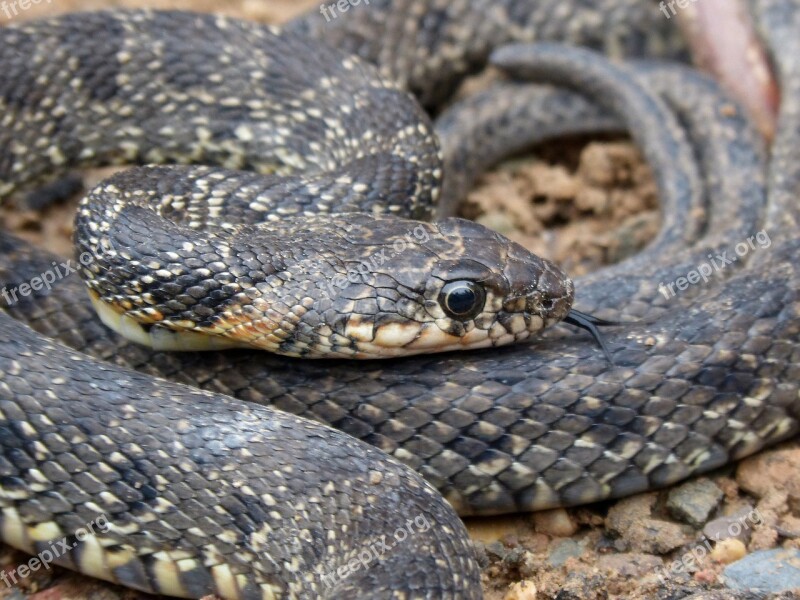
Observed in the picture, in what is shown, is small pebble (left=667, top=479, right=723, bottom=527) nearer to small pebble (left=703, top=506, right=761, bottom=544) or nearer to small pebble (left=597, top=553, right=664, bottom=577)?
small pebble (left=703, top=506, right=761, bottom=544)

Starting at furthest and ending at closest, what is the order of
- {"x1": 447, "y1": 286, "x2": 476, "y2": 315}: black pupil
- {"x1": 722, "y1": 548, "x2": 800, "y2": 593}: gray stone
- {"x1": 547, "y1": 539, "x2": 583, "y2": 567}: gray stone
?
{"x1": 547, "y1": 539, "x2": 583, "y2": 567}: gray stone, {"x1": 447, "y1": 286, "x2": 476, "y2": 315}: black pupil, {"x1": 722, "y1": 548, "x2": 800, "y2": 593}: gray stone

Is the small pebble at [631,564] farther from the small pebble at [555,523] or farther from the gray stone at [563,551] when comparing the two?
the small pebble at [555,523]

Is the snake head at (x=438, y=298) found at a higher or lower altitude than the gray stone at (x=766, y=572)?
higher

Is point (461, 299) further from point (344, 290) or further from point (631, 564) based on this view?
point (631, 564)

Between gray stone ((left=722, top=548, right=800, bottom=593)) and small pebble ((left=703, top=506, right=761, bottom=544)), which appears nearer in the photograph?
gray stone ((left=722, top=548, right=800, bottom=593))

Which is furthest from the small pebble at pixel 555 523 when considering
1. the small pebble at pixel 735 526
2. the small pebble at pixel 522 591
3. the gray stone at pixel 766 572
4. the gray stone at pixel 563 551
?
the gray stone at pixel 766 572

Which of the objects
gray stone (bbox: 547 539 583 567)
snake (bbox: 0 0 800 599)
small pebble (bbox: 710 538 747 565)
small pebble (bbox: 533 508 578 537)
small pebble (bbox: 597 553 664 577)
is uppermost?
snake (bbox: 0 0 800 599)

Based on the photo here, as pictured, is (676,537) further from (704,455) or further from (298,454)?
(298,454)

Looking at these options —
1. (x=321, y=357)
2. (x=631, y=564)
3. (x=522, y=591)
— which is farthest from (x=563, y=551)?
(x=321, y=357)

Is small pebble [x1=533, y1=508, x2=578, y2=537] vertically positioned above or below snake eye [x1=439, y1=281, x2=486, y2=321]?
below

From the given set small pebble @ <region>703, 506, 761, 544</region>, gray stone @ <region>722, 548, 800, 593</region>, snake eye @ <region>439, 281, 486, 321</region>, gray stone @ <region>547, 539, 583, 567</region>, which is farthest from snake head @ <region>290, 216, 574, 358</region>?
gray stone @ <region>722, 548, 800, 593</region>
